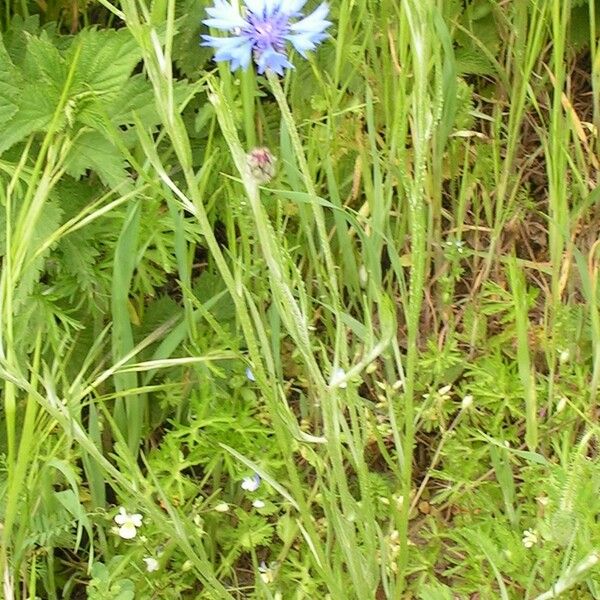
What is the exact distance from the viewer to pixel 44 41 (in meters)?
1.17

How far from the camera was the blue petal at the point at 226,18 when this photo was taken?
76 cm

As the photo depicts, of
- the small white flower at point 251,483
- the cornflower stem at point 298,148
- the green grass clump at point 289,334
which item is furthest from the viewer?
the small white flower at point 251,483

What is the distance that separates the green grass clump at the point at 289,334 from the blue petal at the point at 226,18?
0.26 meters

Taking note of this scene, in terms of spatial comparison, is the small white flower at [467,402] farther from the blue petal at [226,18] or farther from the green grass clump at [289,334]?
the blue petal at [226,18]

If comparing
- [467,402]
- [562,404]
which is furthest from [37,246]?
[562,404]

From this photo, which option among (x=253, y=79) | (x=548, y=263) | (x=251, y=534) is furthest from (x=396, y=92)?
(x=251, y=534)

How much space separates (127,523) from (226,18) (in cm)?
71

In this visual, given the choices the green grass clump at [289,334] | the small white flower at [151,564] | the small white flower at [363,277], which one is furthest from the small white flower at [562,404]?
the small white flower at [151,564]

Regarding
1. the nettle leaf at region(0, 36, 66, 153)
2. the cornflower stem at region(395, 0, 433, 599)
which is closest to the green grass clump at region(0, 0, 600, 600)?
the nettle leaf at region(0, 36, 66, 153)

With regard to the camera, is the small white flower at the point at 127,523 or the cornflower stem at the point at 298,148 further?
the small white flower at the point at 127,523

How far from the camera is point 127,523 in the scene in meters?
1.19

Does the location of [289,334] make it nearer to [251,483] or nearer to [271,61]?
[251,483]

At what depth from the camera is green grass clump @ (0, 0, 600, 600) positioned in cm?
110

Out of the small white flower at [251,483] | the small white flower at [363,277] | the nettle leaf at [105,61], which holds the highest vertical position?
the nettle leaf at [105,61]
